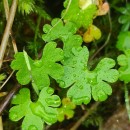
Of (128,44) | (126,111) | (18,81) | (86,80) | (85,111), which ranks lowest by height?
(126,111)

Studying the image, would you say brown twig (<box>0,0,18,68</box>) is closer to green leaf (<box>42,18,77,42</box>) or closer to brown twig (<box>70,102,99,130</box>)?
green leaf (<box>42,18,77,42</box>)

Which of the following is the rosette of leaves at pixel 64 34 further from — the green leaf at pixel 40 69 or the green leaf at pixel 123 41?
the green leaf at pixel 123 41

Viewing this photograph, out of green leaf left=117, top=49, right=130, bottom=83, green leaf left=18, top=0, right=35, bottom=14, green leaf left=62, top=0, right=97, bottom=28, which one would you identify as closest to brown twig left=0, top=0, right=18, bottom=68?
green leaf left=18, top=0, right=35, bottom=14

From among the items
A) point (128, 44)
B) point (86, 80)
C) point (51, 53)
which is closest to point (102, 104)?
point (128, 44)

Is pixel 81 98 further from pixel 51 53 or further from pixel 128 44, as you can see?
pixel 128 44

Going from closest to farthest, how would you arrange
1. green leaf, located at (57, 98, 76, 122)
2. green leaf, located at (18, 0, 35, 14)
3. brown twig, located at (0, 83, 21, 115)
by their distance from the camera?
brown twig, located at (0, 83, 21, 115) < green leaf, located at (18, 0, 35, 14) < green leaf, located at (57, 98, 76, 122)

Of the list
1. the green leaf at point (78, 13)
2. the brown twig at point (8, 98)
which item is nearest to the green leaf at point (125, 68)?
the green leaf at point (78, 13)
